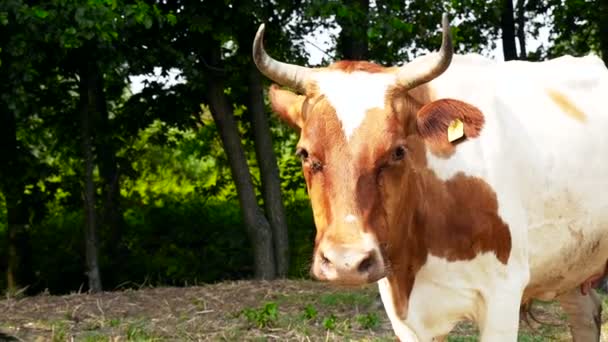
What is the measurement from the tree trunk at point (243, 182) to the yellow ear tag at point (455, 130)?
26.4 ft

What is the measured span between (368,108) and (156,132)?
380 inches

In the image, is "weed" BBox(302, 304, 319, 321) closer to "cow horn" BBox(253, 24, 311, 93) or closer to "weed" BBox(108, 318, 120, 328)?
"weed" BBox(108, 318, 120, 328)

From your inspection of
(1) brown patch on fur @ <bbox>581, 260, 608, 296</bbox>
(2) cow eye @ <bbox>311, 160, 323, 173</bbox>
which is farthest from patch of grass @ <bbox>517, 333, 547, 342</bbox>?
(2) cow eye @ <bbox>311, 160, 323, 173</bbox>

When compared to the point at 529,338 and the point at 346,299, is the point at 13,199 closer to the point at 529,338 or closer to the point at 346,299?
the point at 346,299

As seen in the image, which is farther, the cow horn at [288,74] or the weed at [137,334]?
the weed at [137,334]

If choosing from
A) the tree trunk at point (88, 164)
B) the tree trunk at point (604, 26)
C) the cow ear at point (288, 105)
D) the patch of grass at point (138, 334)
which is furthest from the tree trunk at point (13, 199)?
the cow ear at point (288, 105)

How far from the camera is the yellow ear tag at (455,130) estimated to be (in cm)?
497

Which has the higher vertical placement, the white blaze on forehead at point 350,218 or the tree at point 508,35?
the tree at point 508,35

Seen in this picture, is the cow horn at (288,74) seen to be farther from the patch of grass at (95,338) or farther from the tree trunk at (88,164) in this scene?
the tree trunk at (88,164)

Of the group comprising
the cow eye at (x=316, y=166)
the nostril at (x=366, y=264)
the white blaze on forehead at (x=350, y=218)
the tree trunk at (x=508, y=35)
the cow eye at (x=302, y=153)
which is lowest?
the nostril at (x=366, y=264)

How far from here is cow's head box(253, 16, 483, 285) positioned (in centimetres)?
434

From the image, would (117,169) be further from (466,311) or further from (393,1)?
(466,311)

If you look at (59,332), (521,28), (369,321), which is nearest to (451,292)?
(369,321)

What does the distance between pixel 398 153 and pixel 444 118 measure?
0.33m
